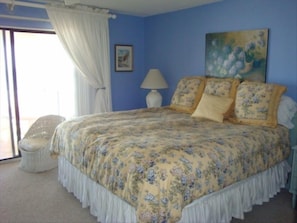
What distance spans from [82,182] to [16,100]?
200cm

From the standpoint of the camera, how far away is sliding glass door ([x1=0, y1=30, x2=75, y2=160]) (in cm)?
386

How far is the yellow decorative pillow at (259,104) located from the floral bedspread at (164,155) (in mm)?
138

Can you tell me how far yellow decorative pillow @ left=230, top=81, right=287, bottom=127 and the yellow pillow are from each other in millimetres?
144

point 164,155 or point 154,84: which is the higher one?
point 154,84

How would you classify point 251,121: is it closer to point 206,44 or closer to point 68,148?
point 206,44

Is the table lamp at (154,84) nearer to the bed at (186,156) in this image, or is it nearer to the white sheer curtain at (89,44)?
the white sheer curtain at (89,44)

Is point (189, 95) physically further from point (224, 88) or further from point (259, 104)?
point (259, 104)

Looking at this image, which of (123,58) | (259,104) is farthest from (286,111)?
(123,58)

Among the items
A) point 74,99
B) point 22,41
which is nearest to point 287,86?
point 74,99

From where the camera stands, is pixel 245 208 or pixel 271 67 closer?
pixel 245 208

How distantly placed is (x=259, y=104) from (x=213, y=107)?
0.51 m

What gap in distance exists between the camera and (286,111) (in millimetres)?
2898

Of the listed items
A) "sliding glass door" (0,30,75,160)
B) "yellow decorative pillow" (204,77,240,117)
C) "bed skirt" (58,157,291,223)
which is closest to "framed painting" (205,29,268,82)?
"yellow decorative pillow" (204,77,240,117)

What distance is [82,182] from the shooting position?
2693 millimetres
